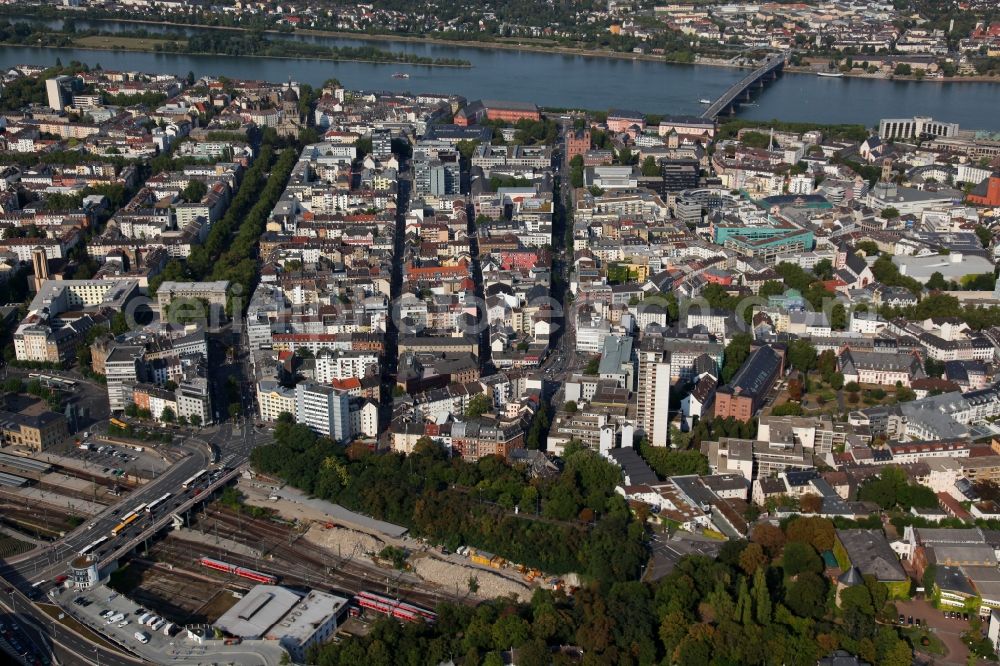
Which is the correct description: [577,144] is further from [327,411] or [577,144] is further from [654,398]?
[327,411]

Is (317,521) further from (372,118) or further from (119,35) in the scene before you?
(119,35)

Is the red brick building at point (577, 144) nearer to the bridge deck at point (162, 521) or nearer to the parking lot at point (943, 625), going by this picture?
the bridge deck at point (162, 521)

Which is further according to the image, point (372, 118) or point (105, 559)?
point (372, 118)

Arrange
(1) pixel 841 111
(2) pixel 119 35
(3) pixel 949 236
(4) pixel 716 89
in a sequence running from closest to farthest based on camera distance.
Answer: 1. (3) pixel 949 236
2. (1) pixel 841 111
3. (4) pixel 716 89
4. (2) pixel 119 35

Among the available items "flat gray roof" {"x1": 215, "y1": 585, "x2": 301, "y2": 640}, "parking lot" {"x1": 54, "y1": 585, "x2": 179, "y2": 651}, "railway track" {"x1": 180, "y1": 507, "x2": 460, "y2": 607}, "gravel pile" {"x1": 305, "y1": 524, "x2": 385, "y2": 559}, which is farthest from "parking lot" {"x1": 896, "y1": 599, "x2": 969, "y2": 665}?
"parking lot" {"x1": 54, "y1": 585, "x2": 179, "y2": 651}

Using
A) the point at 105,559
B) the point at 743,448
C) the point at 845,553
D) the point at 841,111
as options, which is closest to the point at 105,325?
the point at 105,559

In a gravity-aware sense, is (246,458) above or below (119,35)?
Answer: below

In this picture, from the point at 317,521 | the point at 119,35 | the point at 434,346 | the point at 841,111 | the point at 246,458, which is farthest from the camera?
the point at 119,35

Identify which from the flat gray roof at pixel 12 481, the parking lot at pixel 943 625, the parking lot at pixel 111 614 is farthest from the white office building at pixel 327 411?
the parking lot at pixel 943 625
